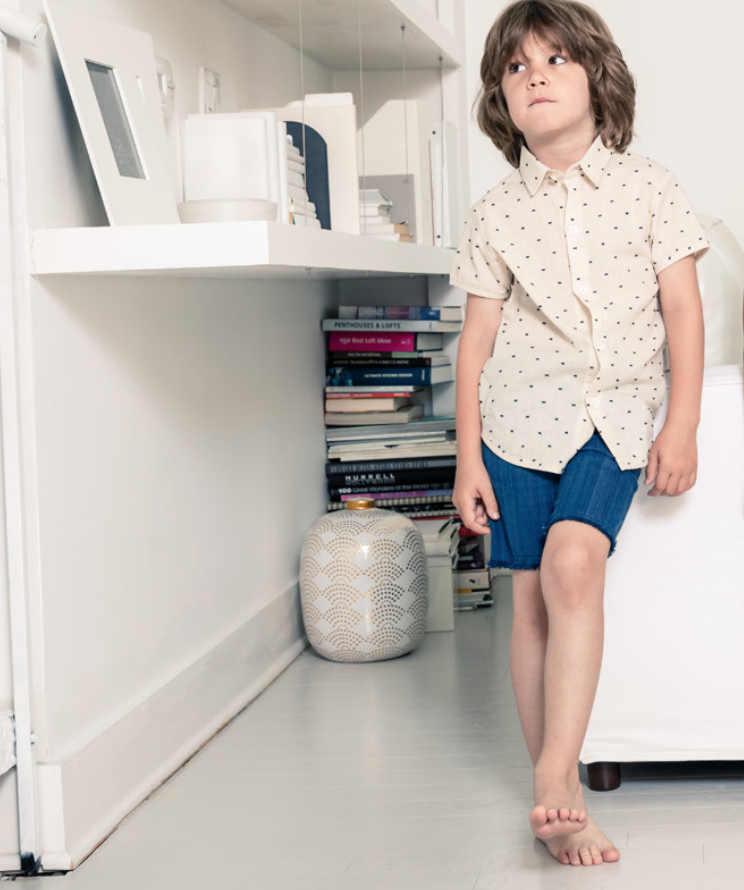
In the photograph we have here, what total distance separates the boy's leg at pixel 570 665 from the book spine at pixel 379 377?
4.82ft

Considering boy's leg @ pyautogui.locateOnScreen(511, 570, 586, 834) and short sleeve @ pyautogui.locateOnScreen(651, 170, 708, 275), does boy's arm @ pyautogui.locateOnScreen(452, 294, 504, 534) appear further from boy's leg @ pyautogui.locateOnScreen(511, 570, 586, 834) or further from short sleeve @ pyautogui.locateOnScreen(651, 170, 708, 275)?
short sleeve @ pyautogui.locateOnScreen(651, 170, 708, 275)

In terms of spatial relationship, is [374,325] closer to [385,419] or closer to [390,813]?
[385,419]

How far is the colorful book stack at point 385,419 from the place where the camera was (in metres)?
2.94

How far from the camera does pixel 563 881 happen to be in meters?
1.43

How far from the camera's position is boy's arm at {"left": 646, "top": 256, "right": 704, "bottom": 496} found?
5.10 feet

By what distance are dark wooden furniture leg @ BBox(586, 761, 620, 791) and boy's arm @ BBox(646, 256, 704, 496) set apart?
42 cm

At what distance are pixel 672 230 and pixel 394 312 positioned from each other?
59.7 inches

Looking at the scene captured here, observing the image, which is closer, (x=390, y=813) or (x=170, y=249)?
(x=170, y=249)

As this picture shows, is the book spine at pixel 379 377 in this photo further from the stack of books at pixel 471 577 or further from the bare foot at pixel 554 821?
the bare foot at pixel 554 821

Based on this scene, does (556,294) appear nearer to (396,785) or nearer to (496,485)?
(496,485)

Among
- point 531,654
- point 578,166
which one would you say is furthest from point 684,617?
point 578,166

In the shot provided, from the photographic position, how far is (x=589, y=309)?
1546 mm

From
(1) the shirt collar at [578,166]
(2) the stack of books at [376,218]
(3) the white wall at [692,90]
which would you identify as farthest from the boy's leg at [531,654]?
(3) the white wall at [692,90]

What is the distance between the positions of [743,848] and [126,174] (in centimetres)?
114
